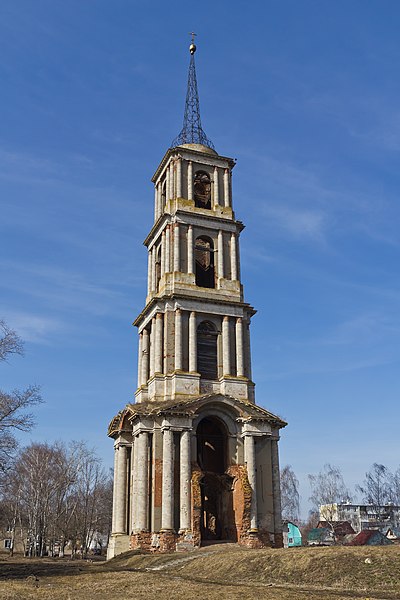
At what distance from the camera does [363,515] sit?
97.9m

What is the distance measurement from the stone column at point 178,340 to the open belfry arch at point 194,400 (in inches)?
2.3

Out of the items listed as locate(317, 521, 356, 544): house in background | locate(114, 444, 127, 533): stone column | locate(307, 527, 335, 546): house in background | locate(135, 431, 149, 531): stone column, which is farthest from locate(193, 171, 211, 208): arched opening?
locate(307, 527, 335, 546): house in background

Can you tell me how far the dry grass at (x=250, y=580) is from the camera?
15.6m

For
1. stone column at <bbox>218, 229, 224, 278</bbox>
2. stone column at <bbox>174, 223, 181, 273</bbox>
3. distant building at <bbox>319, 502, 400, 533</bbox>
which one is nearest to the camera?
stone column at <bbox>174, 223, 181, 273</bbox>

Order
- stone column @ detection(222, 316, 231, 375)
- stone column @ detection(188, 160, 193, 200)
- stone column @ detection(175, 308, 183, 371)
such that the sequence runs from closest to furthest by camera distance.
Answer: stone column @ detection(175, 308, 183, 371) < stone column @ detection(222, 316, 231, 375) < stone column @ detection(188, 160, 193, 200)

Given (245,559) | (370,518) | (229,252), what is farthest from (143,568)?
(370,518)

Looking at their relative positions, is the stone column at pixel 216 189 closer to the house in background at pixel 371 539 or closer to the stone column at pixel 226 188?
the stone column at pixel 226 188

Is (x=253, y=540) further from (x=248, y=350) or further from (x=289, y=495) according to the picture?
(x=289, y=495)

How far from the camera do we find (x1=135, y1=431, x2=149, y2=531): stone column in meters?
31.3

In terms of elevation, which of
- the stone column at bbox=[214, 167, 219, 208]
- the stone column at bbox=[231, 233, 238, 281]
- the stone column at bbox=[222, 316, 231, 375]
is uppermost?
the stone column at bbox=[214, 167, 219, 208]

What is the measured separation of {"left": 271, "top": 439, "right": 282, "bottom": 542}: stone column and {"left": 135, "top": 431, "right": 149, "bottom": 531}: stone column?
712 centimetres

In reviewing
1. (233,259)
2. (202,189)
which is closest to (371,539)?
(233,259)

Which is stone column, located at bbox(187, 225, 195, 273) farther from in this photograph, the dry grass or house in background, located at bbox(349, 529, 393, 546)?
house in background, located at bbox(349, 529, 393, 546)

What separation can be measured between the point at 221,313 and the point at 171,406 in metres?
7.64
